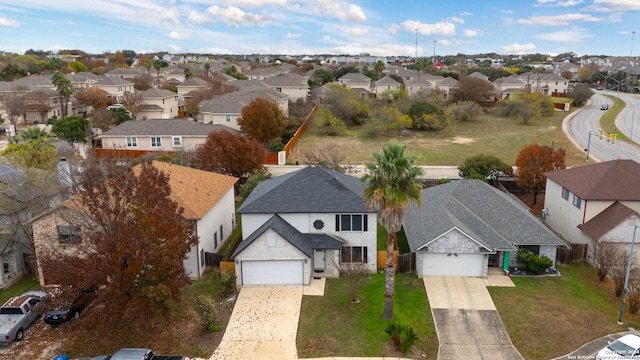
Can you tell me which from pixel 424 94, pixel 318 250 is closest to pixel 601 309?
pixel 318 250

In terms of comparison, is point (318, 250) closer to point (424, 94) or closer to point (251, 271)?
point (251, 271)

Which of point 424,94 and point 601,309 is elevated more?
point 424,94

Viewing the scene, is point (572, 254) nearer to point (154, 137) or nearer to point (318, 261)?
point (318, 261)

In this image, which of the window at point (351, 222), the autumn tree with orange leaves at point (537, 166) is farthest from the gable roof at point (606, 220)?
the window at point (351, 222)

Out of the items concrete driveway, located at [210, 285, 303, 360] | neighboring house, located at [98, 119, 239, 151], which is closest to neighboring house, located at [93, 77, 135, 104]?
neighboring house, located at [98, 119, 239, 151]

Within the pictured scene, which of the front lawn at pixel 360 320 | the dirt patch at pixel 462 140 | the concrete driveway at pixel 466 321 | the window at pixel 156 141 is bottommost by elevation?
the concrete driveway at pixel 466 321

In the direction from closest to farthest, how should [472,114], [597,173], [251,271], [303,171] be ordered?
[251,271], [303,171], [597,173], [472,114]

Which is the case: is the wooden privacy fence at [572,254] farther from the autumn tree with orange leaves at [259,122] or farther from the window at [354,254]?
the autumn tree with orange leaves at [259,122]
